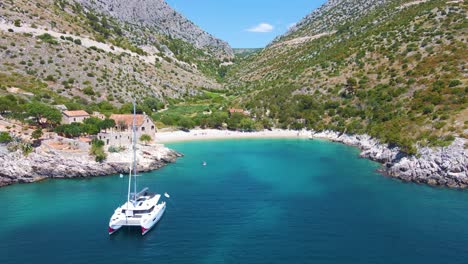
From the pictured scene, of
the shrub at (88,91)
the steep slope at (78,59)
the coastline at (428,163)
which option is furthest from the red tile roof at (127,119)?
the coastline at (428,163)

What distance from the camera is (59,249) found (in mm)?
34438

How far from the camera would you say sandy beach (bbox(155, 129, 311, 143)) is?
336ft

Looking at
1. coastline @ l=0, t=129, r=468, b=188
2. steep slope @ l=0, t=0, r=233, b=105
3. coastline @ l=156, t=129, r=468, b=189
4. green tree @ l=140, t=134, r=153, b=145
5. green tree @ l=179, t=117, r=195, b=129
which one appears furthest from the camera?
steep slope @ l=0, t=0, r=233, b=105

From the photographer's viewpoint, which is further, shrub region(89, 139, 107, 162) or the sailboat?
shrub region(89, 139, 107, 162)

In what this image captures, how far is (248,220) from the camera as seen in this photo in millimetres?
41688

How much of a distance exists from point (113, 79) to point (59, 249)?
323 ft

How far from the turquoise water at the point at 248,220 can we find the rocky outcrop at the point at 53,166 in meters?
2.52

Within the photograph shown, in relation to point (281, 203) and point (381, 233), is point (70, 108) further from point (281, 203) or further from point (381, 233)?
point (381, 233)

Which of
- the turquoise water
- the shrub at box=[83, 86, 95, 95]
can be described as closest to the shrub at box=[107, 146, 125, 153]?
the turquoise water

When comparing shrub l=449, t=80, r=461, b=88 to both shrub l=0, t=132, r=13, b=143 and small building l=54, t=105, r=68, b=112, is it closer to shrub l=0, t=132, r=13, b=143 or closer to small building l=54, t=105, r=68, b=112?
small building l=54, t=105, r=68, b=112

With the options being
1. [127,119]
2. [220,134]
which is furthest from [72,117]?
[220,134]

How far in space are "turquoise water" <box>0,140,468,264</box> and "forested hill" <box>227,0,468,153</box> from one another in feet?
62.4

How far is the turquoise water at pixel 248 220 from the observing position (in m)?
33.8

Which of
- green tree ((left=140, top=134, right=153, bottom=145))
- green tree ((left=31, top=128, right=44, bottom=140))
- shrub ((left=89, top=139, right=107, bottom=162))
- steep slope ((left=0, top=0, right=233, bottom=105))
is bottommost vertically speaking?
shrub ((left=89, top=139, right=107, bottom=162))
